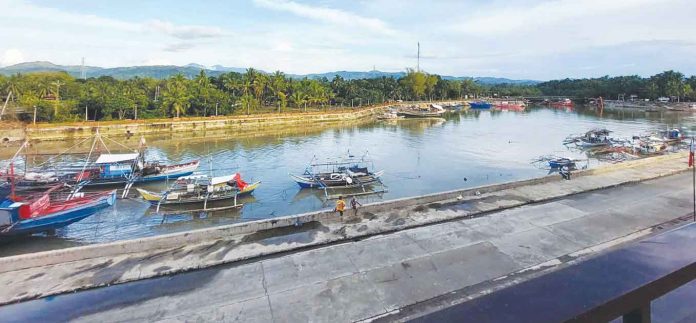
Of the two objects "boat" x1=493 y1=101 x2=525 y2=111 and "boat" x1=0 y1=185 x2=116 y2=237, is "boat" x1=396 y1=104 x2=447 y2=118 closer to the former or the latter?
"boat" x1=493 y1=101 x2=525 y2=111

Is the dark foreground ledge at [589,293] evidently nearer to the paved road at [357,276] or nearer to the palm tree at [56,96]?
the paved road at [357,276]

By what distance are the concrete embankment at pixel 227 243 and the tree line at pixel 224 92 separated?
33519 millimetres

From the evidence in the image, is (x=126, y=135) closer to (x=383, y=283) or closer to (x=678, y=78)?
(x=383, y=283)

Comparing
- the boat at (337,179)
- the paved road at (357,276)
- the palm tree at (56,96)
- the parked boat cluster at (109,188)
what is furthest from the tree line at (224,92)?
the paved road at (357,276)

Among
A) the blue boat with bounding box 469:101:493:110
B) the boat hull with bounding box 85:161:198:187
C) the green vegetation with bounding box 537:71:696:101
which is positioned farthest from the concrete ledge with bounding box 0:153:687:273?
the green vegetation with bounding box 537:71:696:101

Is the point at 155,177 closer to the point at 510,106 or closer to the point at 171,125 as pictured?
the point at 171,125

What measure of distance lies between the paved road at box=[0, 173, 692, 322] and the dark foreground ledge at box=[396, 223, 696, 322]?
504 centimetres

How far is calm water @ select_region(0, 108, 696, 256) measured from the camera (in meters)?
15.0

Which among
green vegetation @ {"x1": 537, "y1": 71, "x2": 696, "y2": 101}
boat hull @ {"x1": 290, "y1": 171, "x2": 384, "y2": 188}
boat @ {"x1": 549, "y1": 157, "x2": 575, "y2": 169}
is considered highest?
green vegetation @ {"x1": 537, "y1": 71, "x2": 696, "y2": 101}

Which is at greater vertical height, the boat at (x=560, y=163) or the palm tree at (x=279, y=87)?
the palm tree at (x=279, y=87)

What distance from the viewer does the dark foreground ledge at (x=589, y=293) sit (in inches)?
37.0

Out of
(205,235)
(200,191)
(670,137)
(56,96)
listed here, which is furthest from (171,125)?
(670,137)

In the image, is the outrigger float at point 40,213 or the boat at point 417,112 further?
the boat at point 417,112

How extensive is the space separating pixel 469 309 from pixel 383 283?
6972mm
